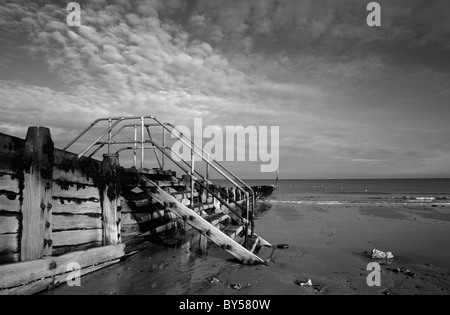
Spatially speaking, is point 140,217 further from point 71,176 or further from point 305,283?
point 305,283

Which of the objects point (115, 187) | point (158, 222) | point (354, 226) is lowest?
point (354, 226)

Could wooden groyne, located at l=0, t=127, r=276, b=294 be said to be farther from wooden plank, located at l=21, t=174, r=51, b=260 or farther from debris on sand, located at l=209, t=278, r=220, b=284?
debris on sand, located at l=209, t=278, r=220, b=284

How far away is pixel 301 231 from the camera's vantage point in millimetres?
11203

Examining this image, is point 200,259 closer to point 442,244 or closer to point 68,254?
point 68,254

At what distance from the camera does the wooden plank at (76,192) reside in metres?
5.02

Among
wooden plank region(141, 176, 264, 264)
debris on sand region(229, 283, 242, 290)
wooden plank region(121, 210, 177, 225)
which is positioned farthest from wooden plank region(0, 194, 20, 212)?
debris on sand region(229, 283, 242, 290)

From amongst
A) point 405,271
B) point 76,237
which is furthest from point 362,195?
point 76,237

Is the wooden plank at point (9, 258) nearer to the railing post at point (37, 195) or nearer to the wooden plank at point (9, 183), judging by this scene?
the railing post at point (37, 195)

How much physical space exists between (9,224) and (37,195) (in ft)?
1.75

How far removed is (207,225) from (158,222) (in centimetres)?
262

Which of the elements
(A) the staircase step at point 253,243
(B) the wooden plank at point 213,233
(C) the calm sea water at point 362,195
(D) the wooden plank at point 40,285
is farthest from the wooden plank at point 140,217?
(C) the calm sea water at point 362,195

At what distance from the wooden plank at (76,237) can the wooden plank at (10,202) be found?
3.11ft

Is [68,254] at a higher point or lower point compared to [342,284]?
higher
